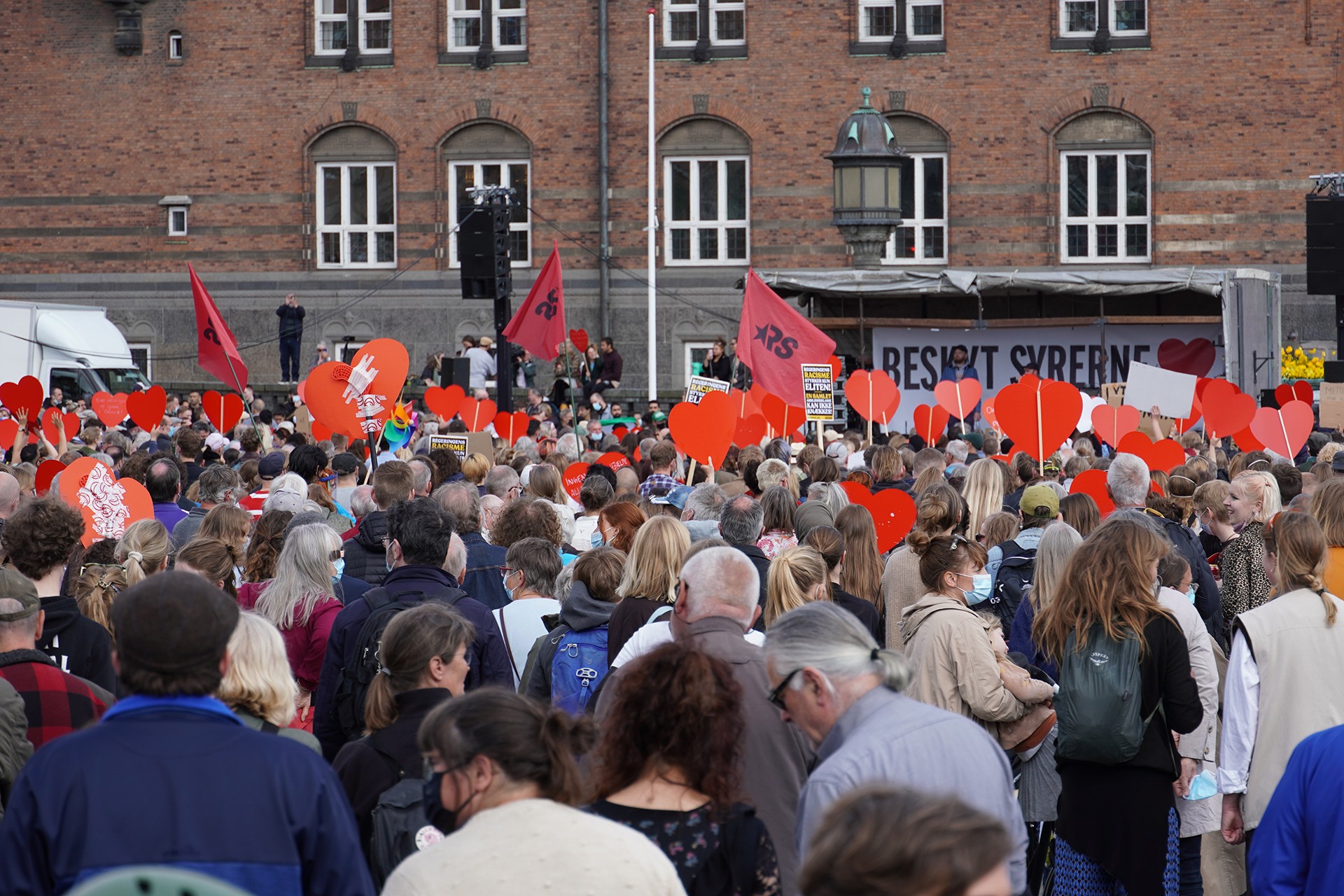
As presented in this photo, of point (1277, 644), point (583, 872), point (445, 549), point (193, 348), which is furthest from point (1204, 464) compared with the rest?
point (193, 348)

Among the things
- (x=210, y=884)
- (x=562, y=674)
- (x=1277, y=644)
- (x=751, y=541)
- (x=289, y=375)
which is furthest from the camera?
(x=289, y=375)

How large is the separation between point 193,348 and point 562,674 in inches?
1102

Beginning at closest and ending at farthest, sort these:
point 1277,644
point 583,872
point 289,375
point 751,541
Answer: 1. point 583,872
2. point 1277,644
3. point 751,541
4. point 289,375

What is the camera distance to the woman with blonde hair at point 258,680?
4.20 m

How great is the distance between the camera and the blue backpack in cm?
574

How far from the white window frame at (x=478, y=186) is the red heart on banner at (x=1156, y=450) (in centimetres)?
2028

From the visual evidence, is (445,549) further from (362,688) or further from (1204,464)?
(1204,464)

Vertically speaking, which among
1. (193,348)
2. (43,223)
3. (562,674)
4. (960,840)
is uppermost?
(43,223)

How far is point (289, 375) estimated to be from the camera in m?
29.9

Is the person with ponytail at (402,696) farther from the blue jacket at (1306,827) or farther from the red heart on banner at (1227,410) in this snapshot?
the red heart on banner at (1227,410)

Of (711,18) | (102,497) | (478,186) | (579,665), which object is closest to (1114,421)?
(102,497)

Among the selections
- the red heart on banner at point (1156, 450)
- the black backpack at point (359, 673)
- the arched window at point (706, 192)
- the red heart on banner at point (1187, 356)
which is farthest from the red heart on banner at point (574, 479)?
the arched window at point (706, 192)

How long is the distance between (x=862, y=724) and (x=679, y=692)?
415 mm

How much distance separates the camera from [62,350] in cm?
2558
